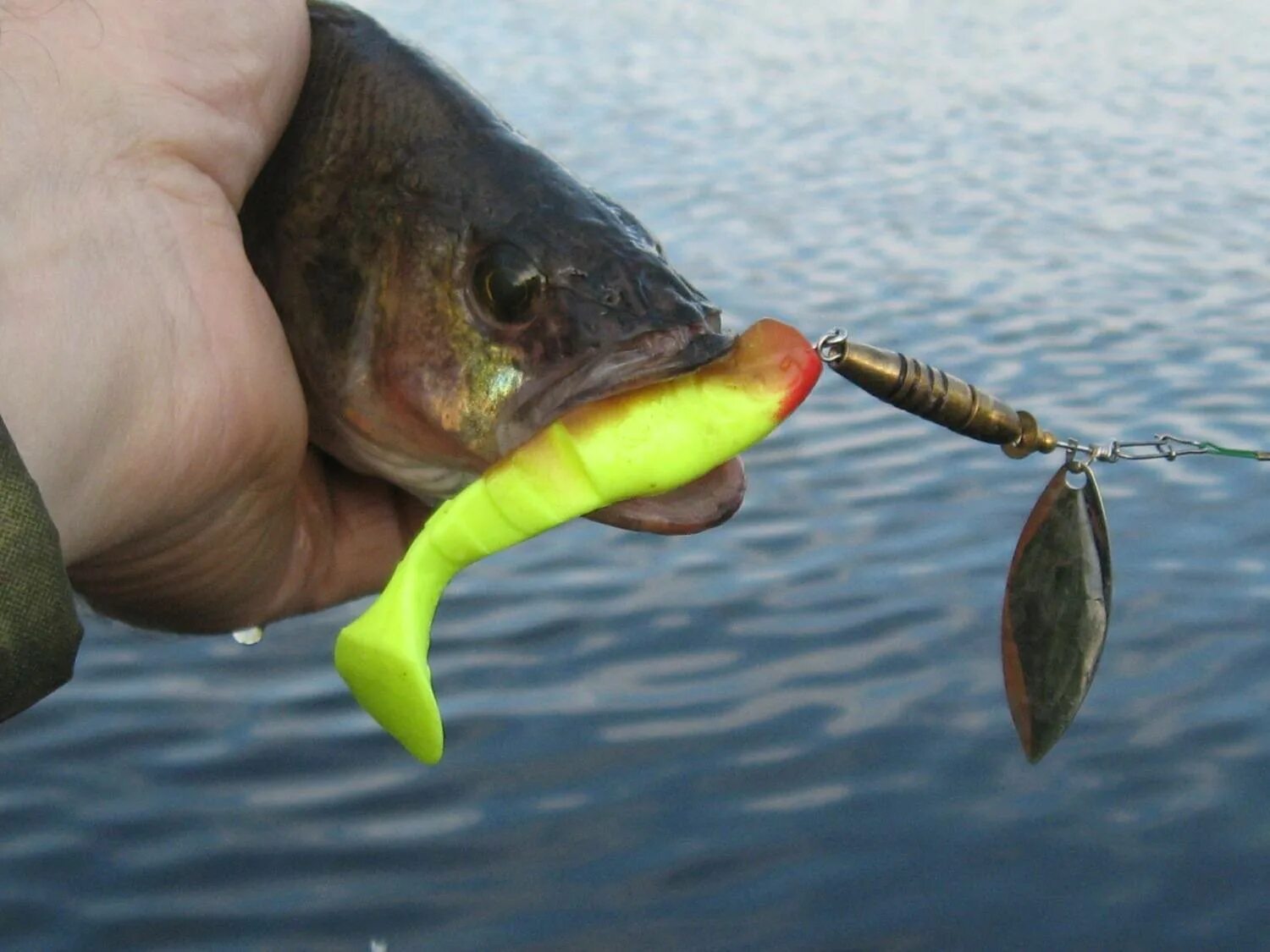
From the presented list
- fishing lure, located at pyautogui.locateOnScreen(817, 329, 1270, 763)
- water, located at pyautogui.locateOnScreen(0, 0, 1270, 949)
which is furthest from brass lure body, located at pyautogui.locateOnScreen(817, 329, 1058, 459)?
water, located at pyautogui.locateOnScreen(0, 0, 1270, 949)

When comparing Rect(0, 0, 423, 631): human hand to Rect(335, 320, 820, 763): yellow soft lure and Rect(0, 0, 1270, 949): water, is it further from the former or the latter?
Rect(0, 0, 1270, 949): water

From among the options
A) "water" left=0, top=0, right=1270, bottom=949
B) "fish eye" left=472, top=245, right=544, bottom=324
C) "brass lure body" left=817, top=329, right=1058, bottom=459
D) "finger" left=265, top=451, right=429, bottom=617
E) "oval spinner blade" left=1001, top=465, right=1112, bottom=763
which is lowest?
"water" left=0, top=0, right=1270, bottom=949

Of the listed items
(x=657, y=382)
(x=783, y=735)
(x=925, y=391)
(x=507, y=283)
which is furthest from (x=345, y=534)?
(x=783, y=735)

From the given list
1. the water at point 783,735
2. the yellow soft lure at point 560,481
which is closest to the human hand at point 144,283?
the yellow soft lure at point 560,481

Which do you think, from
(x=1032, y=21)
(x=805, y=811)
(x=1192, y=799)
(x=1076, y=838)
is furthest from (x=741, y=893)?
(x=1032, y=21)

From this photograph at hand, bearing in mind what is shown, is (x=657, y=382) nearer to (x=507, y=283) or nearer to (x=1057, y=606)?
(x=507, y=283)
